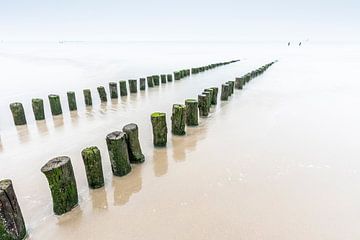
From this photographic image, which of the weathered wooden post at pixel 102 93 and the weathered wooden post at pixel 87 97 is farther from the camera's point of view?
the weathered wooden post at pixel 102 93

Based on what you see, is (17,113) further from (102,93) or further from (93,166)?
(93,166)

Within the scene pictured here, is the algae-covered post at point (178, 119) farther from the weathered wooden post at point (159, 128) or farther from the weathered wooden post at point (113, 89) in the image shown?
the weathered wooden post at point (113, 89)

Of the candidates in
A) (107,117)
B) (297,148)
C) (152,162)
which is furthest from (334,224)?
(107,117)

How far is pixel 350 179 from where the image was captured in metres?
4.04

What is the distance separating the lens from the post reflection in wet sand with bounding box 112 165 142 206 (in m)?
3.63

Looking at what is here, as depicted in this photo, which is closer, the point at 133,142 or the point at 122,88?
the point at 133,142

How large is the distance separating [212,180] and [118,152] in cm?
162

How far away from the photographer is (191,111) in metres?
6.38

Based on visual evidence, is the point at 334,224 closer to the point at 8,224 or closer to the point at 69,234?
the point at 69,234

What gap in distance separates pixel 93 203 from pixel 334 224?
3.23 meters

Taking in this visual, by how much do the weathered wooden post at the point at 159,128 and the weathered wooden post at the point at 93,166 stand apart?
1.62 metres

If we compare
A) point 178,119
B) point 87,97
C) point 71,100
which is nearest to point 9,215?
point 178,119

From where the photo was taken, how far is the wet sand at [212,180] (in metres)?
3.08

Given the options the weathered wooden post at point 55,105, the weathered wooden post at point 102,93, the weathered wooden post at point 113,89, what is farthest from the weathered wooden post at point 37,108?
the weathered wooden post at point 113,89
